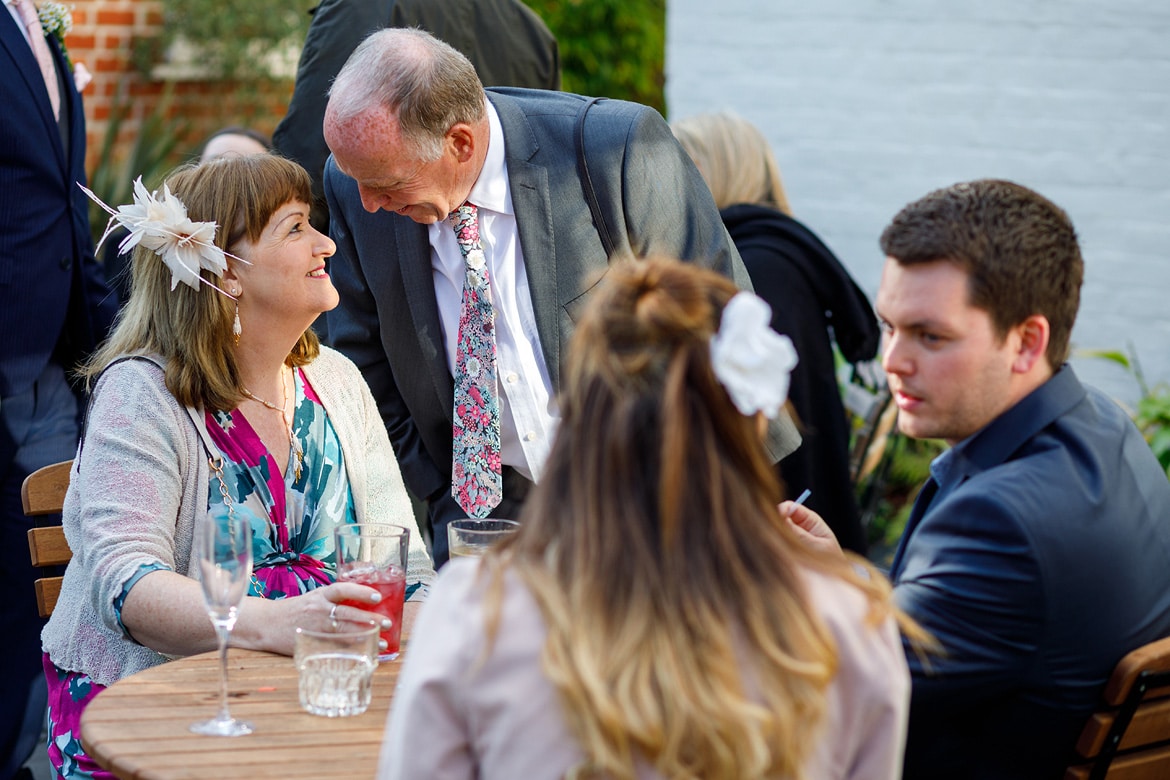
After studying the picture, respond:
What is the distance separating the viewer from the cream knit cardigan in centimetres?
229

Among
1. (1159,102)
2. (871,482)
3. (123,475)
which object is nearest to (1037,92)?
(1159,102)

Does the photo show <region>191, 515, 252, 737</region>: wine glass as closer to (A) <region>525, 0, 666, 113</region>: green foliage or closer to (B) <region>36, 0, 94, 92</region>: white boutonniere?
(B) <region>36, 0, 94, 92</region>: white boutonniere

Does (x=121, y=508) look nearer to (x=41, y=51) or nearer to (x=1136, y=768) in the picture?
(x=1136, y=768)

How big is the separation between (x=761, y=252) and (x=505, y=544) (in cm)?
275

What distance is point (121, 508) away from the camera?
232 centimetres

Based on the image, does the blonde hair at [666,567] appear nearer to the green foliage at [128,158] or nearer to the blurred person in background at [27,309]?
the blurred person in background at [27,309]

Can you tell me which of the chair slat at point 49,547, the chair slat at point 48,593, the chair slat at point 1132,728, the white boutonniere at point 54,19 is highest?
the white boutonniere at point 54,19

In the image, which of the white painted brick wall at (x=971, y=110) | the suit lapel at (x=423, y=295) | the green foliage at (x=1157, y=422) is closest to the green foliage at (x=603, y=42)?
the white painted brick wall at (x=971, y=110)

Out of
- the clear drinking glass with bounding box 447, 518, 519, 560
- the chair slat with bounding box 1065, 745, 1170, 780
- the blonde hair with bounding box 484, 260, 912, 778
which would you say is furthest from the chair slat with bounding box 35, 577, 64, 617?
the chair slat with bounding box 1065, 745, 1170, 780

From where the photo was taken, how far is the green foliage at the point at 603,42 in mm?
9117

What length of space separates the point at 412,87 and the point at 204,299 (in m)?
0.60

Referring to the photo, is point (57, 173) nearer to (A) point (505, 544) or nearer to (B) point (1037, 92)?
(A) point (505, 544)

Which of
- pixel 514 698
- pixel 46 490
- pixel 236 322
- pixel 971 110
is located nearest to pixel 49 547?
pixel 46 490

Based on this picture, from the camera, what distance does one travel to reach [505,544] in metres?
1.39
